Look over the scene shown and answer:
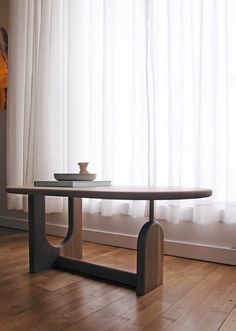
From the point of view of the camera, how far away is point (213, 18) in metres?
1.69

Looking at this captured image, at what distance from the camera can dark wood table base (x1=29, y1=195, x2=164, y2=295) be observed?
4.30ft

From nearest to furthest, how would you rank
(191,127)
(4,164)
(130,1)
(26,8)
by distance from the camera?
1. (191,127)
2. (130,1)
3. (26,8)
4. (4,164)

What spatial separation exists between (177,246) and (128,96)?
948 mm

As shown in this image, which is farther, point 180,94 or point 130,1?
point 130,1

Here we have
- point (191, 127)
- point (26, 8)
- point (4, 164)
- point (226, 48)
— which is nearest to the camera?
point (226, 48)

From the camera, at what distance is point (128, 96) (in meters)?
2.03

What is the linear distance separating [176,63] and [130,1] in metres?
0.53

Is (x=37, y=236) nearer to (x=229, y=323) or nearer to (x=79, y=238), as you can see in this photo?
(x=79, y=238)

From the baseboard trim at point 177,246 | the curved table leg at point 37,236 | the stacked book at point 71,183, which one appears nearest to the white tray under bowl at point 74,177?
the stacked book at point 71,183

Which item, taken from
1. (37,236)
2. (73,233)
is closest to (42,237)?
(37,236)

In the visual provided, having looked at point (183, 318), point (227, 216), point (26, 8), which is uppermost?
point (26, 8)

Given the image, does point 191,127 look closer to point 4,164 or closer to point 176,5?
point 176,5

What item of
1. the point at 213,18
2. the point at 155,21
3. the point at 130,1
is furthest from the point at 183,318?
the point at 130,1

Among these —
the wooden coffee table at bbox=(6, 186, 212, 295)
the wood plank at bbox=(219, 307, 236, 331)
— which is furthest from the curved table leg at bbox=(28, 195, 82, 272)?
the wood plank at bbox=(219, 307, 236, 331)
